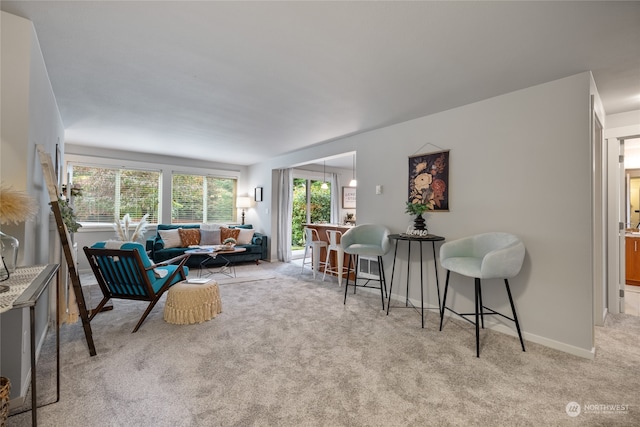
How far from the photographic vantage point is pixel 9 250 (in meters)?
1.55

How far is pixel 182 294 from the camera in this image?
9.94 feet

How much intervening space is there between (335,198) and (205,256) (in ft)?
12.9

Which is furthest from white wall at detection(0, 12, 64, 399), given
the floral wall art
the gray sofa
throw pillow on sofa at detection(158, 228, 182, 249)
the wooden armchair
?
throw pillow on sofa at detection(158, 228, 182, 249)

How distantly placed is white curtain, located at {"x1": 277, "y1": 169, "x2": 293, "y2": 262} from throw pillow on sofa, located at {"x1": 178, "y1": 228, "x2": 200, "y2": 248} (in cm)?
183

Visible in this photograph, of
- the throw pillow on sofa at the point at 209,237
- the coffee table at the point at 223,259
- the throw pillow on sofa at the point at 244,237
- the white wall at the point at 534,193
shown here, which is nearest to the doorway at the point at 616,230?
the white wall at the point at 534,193

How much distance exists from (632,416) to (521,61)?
2.55m

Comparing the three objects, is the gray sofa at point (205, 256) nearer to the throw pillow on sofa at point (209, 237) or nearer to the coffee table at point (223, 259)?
the coffee table at point (223, 259)

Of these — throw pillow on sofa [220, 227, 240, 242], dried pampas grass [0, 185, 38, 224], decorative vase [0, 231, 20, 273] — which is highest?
dried pampas grass [0, 185, 38, 224]

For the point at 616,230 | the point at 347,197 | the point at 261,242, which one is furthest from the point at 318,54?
the point at 347,197

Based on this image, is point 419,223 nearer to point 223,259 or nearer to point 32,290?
point 32,290

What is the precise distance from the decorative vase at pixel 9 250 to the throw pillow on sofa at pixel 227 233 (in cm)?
498

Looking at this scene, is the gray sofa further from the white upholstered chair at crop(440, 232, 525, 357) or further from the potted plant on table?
the white upholstered chair at crop(440, 232, 525, 357)

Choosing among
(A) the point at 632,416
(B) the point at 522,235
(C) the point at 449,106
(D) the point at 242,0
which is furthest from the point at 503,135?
(D) the point at 242,0

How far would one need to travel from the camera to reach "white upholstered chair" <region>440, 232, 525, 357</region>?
7.95 feet
